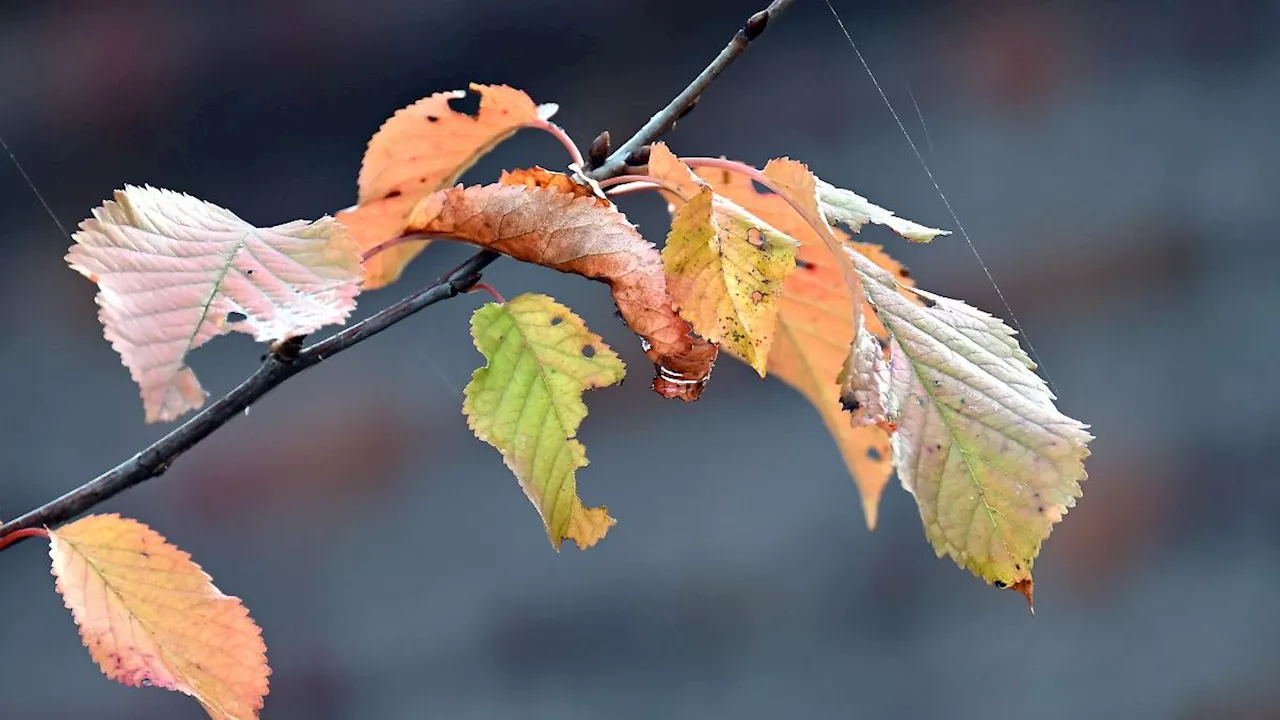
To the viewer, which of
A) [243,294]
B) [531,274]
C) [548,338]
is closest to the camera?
[243,294]

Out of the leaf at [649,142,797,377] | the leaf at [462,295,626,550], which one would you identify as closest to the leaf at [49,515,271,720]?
the leaf at [462,295,626,550]

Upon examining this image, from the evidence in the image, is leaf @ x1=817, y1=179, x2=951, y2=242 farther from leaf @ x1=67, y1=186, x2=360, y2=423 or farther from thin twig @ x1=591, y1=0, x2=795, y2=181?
leaf @ x1=67, y1=186, x2=360, y2=423

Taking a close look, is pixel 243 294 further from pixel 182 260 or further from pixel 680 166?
pixel 680 166

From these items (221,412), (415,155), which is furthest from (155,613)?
(415,155)

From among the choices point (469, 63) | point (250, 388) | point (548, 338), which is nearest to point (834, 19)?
point (469, 63)

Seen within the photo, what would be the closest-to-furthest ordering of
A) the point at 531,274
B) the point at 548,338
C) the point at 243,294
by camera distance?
the point at 243,294, the point at 548,338, the point at 531,274
